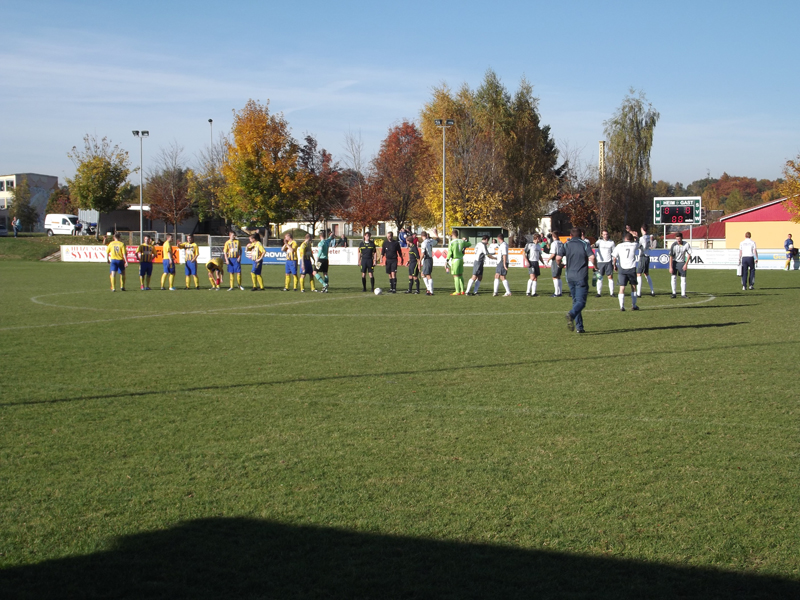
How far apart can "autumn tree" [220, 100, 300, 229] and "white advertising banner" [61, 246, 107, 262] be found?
13.4m

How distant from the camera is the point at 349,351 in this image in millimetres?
11820

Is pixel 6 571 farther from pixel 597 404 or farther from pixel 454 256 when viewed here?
pixel 454 256

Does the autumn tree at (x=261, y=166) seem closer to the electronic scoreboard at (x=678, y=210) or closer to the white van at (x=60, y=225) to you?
the white van at (x=60, y=225)

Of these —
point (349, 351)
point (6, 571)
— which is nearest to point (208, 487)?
point (6, 571)

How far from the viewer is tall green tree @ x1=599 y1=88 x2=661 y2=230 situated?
62.9m

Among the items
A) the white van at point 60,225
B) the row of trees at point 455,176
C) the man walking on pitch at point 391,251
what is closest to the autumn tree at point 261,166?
the row of trees at point 455,176

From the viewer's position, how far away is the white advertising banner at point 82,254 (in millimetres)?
49281

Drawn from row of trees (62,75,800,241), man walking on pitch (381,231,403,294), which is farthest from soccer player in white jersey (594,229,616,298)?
row of trees (62,75,800,241)

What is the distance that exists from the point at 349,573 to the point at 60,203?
9791 centimetres

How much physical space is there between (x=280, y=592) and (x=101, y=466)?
2.72 meters

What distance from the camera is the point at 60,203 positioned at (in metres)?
91.2

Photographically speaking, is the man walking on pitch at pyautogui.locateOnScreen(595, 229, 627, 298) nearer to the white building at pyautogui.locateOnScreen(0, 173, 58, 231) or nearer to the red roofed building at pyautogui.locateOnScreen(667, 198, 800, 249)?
the red roofed building at pyautogui.locateOnScreen(667, 198, 800, 249)

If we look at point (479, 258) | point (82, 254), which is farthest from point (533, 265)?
point (82, 254)

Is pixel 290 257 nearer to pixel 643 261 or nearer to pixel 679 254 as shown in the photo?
pixel 643 261
